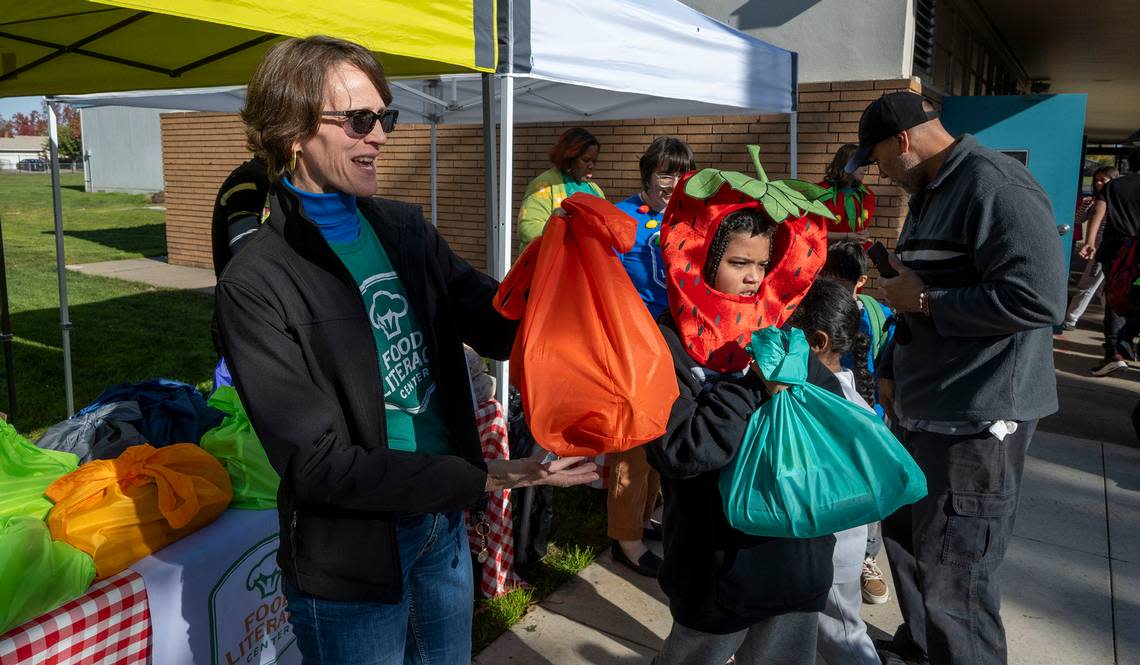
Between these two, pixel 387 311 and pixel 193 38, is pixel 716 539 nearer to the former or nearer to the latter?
pixel 387 311

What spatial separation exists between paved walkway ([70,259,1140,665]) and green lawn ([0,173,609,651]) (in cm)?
16

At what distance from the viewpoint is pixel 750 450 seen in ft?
5.69

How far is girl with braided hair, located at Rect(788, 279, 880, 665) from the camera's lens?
222 cm

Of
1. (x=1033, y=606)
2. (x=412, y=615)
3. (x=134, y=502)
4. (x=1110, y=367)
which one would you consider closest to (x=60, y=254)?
(x=134, y=502)

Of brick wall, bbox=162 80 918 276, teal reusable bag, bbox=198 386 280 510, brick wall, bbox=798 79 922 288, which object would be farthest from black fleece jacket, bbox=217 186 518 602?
brick wall, bbox=798 79 922 288

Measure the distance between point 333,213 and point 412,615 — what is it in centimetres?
85

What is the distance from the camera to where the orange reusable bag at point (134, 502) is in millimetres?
2191

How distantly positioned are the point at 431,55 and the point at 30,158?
81.9 m

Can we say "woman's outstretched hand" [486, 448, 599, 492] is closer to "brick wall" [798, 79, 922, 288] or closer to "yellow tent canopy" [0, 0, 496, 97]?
"yellow tent canopy" [0, 0, 496, 97]

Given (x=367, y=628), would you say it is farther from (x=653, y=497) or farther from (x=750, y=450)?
(x=653, y=497)

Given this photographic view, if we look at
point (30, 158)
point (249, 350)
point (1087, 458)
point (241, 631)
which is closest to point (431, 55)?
point (249, 350)

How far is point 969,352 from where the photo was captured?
2369 millimetres

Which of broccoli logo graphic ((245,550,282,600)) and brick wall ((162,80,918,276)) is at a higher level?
brick wall ((162,80,918,276))

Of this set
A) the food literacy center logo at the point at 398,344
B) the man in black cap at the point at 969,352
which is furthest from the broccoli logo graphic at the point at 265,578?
the man in black cap at the point at 969,352
